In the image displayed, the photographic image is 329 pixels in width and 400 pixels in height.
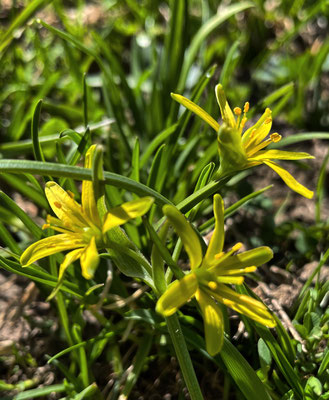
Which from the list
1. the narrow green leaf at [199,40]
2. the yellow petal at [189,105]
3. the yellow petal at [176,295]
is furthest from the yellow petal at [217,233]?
the narrow green leaf at [199,40]

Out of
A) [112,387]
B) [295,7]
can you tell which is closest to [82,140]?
[112,387]

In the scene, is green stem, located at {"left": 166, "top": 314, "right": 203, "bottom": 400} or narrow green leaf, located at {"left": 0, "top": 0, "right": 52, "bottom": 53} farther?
narrow green leaf, located at {"left": 0, "top": 0, "right": 52, "bottom": 53}

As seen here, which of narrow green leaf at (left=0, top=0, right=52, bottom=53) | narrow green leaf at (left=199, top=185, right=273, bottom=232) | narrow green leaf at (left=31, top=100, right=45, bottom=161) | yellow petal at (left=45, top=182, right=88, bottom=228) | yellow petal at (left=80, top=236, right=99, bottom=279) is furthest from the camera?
narrow green leaf at (left=0, top=0, right=52, bottom=53)

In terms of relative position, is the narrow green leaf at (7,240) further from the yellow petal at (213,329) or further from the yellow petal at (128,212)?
the yellow petal at (213,329)

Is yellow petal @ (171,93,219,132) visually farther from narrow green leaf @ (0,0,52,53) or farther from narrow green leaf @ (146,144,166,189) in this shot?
narrow green leaf @ (0,0,52,53)

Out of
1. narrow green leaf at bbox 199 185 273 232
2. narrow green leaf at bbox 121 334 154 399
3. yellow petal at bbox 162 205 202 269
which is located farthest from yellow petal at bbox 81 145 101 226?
narrow green leaf at bbox 121 334 154 399

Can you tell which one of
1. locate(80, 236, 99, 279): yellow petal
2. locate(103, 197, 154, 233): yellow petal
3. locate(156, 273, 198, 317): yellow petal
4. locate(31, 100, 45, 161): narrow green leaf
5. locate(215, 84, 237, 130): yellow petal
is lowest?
locate(156, 273, 198, 317): yellow petal
